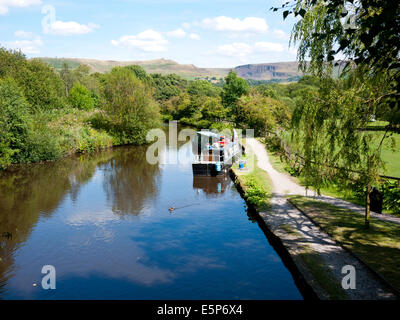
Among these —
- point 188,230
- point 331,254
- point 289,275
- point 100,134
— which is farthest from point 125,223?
point 100,134

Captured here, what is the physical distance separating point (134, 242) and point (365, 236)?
8.35 m

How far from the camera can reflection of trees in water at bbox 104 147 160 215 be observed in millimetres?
17641

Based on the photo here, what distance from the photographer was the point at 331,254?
9.65m

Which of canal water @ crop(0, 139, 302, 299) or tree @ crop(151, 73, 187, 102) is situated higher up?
tree @ crop(151, 73, 187, 102)

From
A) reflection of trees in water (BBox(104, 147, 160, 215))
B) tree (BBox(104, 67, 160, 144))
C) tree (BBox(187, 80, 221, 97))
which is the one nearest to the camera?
reflection of trees in water (BBox(104, 147, 160, 215))

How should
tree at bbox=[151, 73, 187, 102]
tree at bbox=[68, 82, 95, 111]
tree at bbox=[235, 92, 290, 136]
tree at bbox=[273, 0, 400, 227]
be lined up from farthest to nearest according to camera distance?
tree at bbox=[151, 73, 187, 102], tree at bbox=[68, 82, 95, 111], tree at bbox=[235, 92, 290, 136], tree at bbox=[273, 0, 400, 227]

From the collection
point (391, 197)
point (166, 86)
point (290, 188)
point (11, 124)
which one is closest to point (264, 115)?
point (290, 188)

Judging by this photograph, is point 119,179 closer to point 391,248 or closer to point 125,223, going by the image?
point 125,223

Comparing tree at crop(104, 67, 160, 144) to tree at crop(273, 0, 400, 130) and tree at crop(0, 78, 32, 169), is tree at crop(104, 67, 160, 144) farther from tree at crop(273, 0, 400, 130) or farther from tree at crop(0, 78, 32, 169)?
tree at crop(273, 0, 400, 130)

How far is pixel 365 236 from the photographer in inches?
418

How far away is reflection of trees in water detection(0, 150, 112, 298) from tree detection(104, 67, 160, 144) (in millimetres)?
7977

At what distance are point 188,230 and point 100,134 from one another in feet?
86.4

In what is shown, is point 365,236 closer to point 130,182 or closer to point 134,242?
point 134,242

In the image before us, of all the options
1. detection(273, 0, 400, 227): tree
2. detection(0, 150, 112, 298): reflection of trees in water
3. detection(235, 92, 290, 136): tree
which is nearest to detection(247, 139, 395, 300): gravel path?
detection(273, 0, 400, 227): tree
